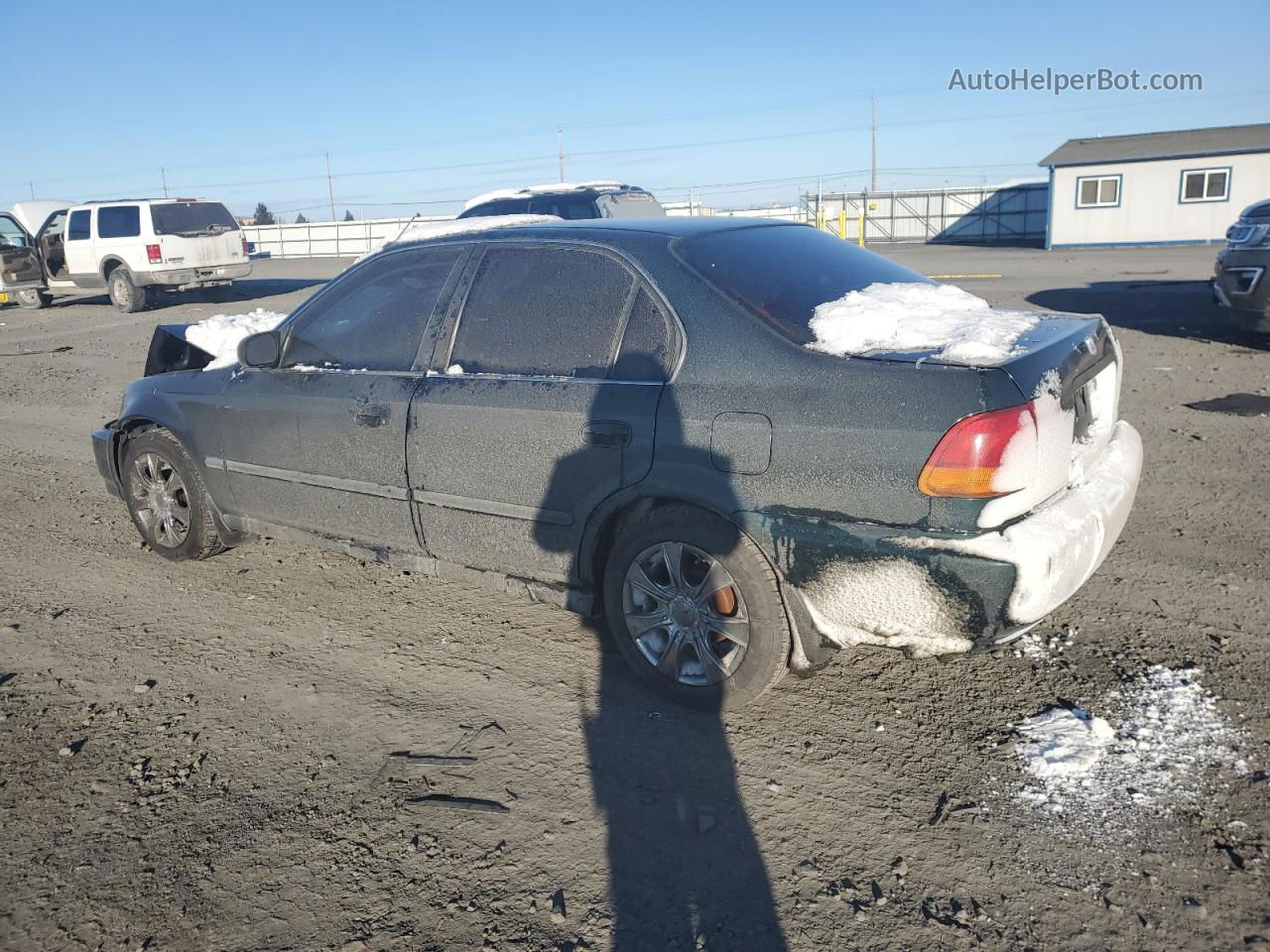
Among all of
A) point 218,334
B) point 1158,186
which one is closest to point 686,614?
point 218,334

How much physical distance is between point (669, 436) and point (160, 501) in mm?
3241

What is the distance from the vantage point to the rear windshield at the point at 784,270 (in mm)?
3322

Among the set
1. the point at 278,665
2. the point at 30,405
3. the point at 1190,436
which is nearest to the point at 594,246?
the point at 278,665

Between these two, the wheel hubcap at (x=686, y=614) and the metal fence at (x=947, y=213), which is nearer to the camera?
the wheel hubcap at (x=686, y=614)

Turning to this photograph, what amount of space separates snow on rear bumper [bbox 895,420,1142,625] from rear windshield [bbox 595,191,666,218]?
11.0 metres

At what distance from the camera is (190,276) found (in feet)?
61.5

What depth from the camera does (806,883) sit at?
101 inches

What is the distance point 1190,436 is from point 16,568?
24.4ft

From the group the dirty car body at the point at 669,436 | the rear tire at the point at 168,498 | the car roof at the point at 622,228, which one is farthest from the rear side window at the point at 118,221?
the car roof at the point at 622,228

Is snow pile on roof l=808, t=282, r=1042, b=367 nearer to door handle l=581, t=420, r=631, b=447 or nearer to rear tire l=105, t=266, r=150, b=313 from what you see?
door handle l=581, t=420, r=631, b=447

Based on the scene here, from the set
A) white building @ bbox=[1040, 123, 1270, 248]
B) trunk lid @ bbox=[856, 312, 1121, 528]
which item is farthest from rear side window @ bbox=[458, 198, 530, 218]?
white building @ bbox=[1040, 123, 1270, 248]

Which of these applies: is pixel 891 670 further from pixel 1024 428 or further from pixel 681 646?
pixel 1024 428

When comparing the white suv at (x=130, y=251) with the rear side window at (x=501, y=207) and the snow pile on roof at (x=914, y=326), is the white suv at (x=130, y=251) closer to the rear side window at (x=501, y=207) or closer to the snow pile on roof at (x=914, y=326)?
the rear side window at (x=501, y=207)

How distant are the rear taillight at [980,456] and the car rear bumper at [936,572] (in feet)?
0.48
